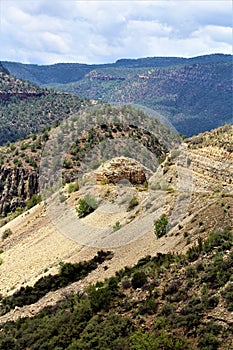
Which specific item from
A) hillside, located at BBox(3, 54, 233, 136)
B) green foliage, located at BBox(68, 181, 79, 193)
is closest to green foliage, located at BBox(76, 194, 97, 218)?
green foliage, located at BBox(68, 181, 79, 193)

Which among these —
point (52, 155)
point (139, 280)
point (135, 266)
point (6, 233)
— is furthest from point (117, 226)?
point (52, 155)

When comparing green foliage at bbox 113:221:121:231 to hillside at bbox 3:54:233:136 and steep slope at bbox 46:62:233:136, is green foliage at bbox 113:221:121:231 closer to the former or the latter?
hillside at bbox 3:54:233:136

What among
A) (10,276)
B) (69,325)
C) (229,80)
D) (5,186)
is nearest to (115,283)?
(69,325)

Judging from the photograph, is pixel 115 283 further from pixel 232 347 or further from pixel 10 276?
pixel 10 276

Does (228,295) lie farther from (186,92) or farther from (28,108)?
(186,92)

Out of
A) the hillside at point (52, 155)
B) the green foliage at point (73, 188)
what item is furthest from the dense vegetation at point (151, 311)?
the hillside at point (52, 155)

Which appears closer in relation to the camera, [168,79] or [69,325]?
[69,325]
